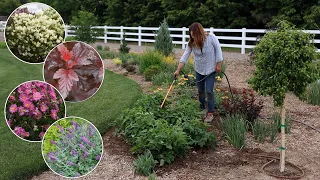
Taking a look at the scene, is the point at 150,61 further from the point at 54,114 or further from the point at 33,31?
the point at 33,31

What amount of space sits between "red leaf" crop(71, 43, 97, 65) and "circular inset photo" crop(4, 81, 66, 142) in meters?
0.25

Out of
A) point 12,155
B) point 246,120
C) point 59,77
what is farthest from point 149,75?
point 59,77

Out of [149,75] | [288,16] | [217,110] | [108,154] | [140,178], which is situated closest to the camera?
[140,178]

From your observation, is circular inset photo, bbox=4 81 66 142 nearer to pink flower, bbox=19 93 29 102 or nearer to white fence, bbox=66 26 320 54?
pink flower, bbox=19 93 29 102

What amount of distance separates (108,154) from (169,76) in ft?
13.5

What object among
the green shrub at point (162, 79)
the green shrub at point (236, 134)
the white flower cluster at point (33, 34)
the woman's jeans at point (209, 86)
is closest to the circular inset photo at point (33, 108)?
the white flower cluster at point (33, 34)

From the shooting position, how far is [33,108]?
2.59 meters

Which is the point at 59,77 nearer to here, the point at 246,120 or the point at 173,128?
the point at 173,128

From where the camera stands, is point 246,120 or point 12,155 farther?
point 246,120

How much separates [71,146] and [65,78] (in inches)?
25.9

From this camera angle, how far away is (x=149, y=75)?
29.9 ft

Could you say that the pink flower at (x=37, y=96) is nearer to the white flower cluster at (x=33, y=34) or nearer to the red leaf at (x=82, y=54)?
the white flower cluster at (x=33, y=34)

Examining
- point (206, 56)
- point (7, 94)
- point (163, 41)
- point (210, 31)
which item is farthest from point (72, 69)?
point (210, 31)

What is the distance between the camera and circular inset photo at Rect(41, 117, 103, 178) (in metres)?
2.77
